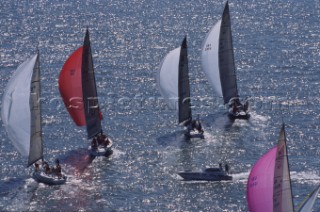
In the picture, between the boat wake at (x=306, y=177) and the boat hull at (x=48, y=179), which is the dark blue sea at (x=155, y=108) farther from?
the boat hull at (x=48, y=179)

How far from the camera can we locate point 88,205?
88.8 metres

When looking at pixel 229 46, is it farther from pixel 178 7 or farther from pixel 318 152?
pixel 178 7

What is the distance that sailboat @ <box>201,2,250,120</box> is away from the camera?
373 ft

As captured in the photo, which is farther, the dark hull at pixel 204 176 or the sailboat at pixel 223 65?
the sailboat at pixel 223 65

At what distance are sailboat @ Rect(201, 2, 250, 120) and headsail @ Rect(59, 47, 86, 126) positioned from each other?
18091 mm

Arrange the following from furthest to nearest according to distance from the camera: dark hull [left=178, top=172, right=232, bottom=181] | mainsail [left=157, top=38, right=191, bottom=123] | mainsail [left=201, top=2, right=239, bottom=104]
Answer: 1. mainsail [left=201, top=2, right=239, bottom=104]
2. mainsail [left=157, top=38, right=191, bottom=123]
3. dark hull [left=178, top=172, right=232, bottom=181]

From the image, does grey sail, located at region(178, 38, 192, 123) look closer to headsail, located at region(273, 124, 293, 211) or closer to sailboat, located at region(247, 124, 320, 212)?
headsail, located at region(273, 124, 293, 211)

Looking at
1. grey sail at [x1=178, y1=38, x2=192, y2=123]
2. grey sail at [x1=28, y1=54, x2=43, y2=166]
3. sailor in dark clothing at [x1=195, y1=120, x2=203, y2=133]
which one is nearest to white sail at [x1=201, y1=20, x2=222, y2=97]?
grey sail at [x1=178, y1=38, x2=192, y2=123]

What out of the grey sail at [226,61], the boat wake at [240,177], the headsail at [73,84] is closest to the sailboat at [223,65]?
the grey sail at [226,61]

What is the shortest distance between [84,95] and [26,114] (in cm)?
1221

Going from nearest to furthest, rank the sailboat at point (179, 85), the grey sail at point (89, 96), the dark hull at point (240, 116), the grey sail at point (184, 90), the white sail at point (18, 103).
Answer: the white sail at point (18, 103)
the grey sail at point (89, 96)
the sailboat at point (179, 85)
the grey sail at point (184, 90)
the dark hull at point (240, 116)

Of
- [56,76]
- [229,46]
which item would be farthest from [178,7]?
[229,46]

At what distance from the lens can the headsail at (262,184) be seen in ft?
234

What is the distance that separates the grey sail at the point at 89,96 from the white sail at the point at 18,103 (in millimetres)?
11454
